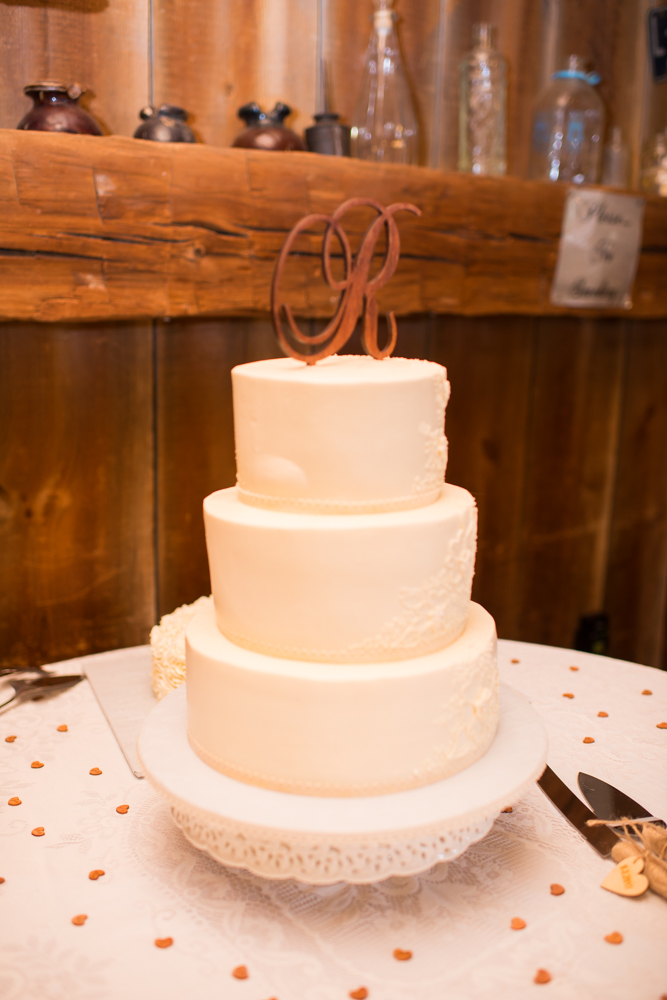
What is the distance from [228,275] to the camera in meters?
1.55

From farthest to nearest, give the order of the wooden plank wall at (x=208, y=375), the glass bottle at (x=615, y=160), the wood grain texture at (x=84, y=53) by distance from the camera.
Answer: the glass bottle at (x=615, y=160) < the wooden plank wall at (x=208, y=375) < the wood grain texture at (x=84, y=53)

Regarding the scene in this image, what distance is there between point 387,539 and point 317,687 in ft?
0.55

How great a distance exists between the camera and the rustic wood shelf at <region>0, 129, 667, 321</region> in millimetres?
1344

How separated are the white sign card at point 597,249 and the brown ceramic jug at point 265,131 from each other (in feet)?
2.51

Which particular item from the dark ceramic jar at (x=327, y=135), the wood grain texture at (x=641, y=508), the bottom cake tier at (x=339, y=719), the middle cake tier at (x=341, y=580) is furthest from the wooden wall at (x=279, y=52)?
the bottom cake tier at (x=339, y=719)

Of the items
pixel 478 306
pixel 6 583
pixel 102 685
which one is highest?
pixel 478 306

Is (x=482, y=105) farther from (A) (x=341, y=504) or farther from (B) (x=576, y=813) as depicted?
(B) (x=576, y=813)

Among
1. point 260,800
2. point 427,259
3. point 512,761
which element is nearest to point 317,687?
point 260,800

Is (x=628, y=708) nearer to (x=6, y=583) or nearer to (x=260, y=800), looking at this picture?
(x=260, y=800)

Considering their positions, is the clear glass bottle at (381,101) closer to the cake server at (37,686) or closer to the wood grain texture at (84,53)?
the wood grain texture at (84,53)

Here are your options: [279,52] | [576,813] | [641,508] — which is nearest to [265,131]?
[279,52]

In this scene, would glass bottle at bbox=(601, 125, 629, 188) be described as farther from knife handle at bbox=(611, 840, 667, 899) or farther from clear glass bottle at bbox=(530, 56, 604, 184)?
knife handle at bbox=(611, 840, 667, 899)

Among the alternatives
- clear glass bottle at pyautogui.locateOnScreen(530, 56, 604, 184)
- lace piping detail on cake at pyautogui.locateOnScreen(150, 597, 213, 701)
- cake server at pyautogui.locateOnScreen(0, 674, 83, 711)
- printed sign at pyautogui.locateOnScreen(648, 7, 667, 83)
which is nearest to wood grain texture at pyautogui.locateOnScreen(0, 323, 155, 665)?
cake server at pyautogui.locateOnScreen(0, 674, 83, 711)

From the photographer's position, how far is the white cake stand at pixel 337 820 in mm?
807
